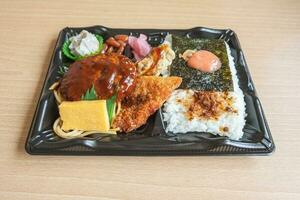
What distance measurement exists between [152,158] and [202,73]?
0.49m

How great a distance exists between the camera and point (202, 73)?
58.1 inches

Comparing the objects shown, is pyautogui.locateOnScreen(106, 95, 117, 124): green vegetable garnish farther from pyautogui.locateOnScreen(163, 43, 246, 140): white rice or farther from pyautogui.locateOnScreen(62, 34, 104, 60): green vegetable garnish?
pyautogui.locateOnScreen(62, 34, 104, 60): green vegetable garnish

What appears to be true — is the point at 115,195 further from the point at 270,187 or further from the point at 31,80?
the point at 31,80

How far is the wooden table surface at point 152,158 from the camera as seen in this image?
1.13 m

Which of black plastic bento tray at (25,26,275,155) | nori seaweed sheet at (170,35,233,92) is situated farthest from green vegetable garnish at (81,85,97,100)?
nori seaweed sheet at (170,35,233,92)

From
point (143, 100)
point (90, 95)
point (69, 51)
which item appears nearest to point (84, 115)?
point (90, 95)

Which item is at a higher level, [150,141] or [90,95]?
[90,95]

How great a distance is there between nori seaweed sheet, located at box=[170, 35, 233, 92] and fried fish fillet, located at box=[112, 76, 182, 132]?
0.07m

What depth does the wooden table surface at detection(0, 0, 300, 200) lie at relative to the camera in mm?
1129

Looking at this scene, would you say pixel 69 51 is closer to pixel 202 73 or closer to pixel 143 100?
pixel 143 100

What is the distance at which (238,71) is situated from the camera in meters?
1.58

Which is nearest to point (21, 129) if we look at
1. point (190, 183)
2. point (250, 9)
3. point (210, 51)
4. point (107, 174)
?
point (107, 174)

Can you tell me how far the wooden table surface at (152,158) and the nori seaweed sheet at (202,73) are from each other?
8.3 inches

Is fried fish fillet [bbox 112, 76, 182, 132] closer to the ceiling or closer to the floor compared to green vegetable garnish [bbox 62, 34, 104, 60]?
closer to the floor
